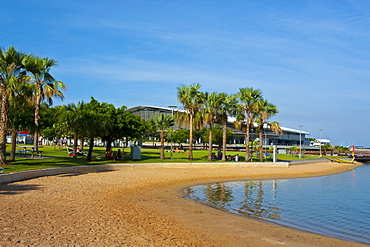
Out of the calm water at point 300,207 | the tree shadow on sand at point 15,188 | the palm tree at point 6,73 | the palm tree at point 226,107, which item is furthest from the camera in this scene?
the palm tree at point 226,107

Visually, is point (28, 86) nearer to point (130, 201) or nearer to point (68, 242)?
point (130, 201)

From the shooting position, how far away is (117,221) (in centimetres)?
1105

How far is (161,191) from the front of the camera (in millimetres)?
19594

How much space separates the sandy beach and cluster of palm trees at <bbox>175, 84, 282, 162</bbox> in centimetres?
2132

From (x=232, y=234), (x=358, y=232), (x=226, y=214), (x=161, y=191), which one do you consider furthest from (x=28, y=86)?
(x=358, y=232)

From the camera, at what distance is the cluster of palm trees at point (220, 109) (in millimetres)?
39406

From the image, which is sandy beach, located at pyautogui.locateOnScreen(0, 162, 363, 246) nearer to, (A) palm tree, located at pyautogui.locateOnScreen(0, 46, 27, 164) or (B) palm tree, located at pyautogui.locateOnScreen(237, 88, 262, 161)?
(A) palm tree, located at pyautogui.locateOnScreen(0, 46, 27, 164)

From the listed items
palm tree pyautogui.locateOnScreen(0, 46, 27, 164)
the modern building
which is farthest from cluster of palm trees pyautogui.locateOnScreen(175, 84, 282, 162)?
the modern building

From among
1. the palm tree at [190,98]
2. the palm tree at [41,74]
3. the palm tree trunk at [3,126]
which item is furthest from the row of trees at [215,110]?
the palm tree trunk at [3,126]

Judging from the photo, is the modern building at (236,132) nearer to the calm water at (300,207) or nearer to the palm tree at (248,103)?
the palm tree at (248,103)

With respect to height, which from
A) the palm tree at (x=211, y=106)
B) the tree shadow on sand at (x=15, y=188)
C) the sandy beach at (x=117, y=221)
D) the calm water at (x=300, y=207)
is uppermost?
the palm tree at (x=211, y=106)

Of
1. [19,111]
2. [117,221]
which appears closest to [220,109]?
[19,111]

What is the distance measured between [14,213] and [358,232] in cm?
1163

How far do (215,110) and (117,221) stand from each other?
31.9 metres
